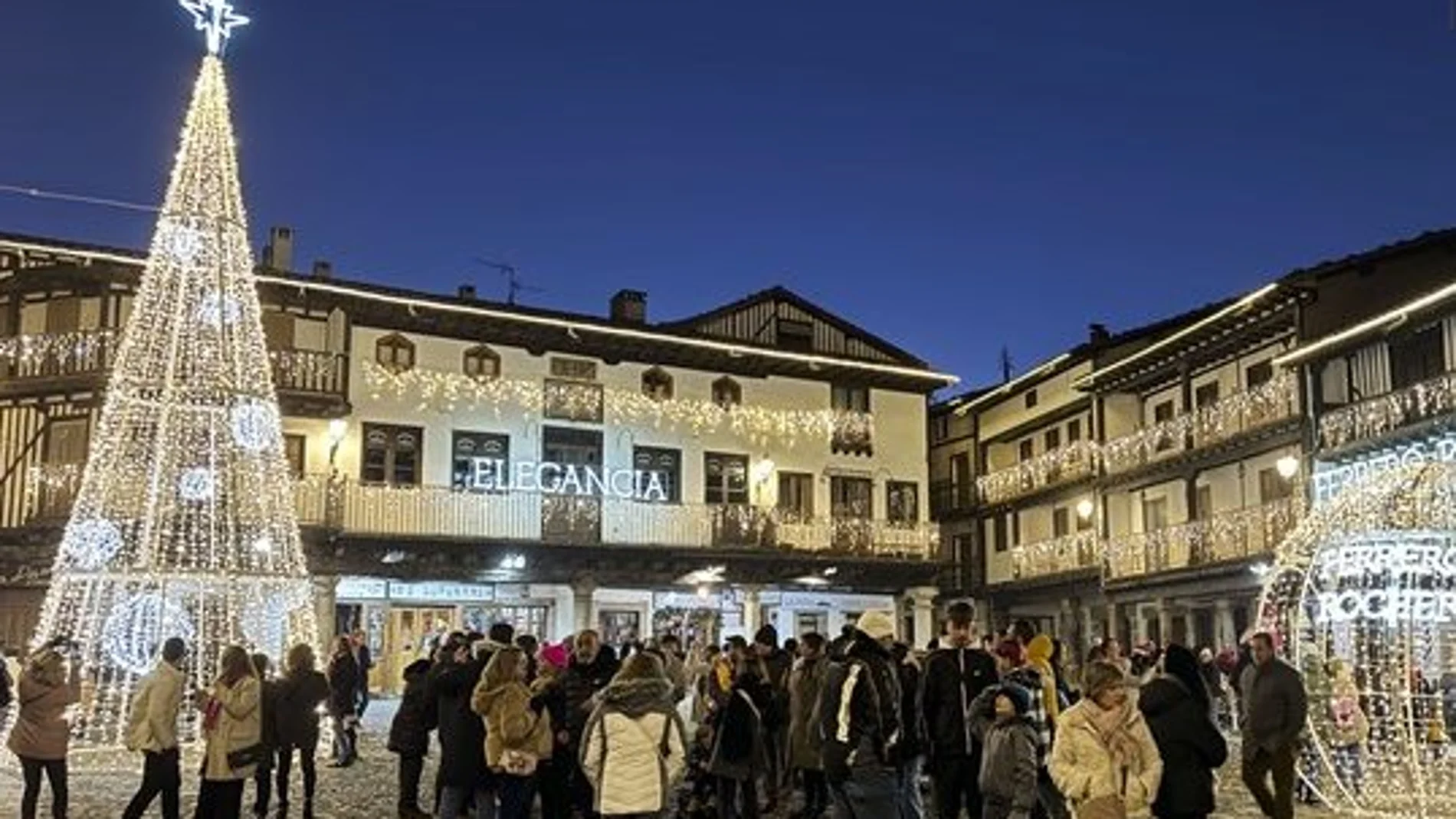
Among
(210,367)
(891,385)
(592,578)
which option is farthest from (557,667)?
(891,385)

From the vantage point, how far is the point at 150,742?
35.0 feet

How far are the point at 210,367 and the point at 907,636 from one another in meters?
23.8

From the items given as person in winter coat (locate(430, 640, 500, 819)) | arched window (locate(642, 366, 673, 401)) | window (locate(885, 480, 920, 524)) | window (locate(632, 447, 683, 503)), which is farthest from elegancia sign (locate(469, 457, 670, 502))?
person in winter coat (locate(430, 640, 500, 819))

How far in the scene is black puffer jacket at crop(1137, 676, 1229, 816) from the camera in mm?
7660

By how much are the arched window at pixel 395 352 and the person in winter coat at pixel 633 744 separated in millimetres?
25393

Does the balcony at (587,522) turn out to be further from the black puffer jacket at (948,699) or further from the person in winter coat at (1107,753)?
the person in winter coat at (1107,753)

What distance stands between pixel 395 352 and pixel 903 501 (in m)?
14.0

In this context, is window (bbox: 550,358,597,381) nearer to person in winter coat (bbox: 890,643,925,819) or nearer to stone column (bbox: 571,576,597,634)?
stone column (bbox: 571,576,597,634)

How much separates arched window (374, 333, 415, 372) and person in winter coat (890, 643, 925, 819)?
74.8 feet

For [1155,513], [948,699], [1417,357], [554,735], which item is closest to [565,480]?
[1155,513]

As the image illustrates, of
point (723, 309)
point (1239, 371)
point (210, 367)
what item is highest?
point (723, 309)

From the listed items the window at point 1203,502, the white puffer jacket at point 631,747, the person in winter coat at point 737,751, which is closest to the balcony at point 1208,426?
the window at point 1203,502

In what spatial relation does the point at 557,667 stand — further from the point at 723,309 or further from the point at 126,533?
the point at 723,309

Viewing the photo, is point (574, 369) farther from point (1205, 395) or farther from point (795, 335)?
point (1205, 395)
